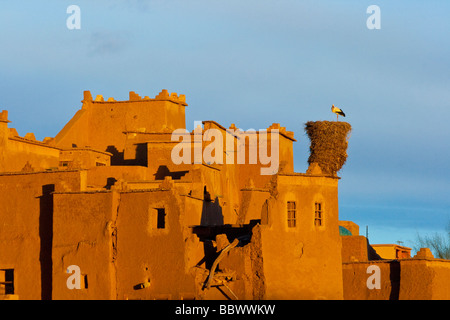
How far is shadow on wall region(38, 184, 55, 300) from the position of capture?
146 feet

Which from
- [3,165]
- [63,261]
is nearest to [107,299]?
[63,261]

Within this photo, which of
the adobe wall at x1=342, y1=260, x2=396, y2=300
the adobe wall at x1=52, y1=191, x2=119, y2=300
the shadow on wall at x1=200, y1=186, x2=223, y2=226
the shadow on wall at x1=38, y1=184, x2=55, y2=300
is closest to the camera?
the adobe wall at x1=52, y1=191, x2=119, y2=300

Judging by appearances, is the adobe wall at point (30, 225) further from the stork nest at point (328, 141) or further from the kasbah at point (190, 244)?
the stork nest at point (328, 141)

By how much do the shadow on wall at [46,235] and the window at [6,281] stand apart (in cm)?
127

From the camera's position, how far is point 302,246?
141 feet

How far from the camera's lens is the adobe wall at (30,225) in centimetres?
4466

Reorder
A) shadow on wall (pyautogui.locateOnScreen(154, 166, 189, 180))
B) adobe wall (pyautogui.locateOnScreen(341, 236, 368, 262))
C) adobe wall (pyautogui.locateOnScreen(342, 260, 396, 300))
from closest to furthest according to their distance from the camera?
adobe wall (pyautogui.locateOnScreen(342, 260, 396, 300)) < adobe wall (pyautogui.locateOnScreen(341, 236, 368, 262)) < shadow on wall (pyautogui.locateOnScreen(154, 166, 189, 180))

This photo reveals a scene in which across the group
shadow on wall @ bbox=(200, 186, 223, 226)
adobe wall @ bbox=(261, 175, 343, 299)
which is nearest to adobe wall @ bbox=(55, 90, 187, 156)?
shadow on wall @ bbox=(200, 186, 223, 226)

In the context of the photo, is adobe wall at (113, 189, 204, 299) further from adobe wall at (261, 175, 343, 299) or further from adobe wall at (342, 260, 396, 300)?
adobe wall at (342, 260, 396, 300)

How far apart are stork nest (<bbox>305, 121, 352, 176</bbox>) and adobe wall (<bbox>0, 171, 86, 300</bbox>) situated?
8.68 meters

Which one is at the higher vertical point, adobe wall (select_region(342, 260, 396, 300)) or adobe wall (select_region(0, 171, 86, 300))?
adobe wall (select_region(0, 171, 86, 300))

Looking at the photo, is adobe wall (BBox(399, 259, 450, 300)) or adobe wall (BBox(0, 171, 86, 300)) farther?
adobe wall (BBox(0, 171, 86, 300))

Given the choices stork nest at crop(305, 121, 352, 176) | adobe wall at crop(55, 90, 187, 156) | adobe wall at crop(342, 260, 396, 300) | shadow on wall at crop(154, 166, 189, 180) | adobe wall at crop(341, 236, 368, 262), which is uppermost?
adobe wall at crop(55, 90, 187, 156)
